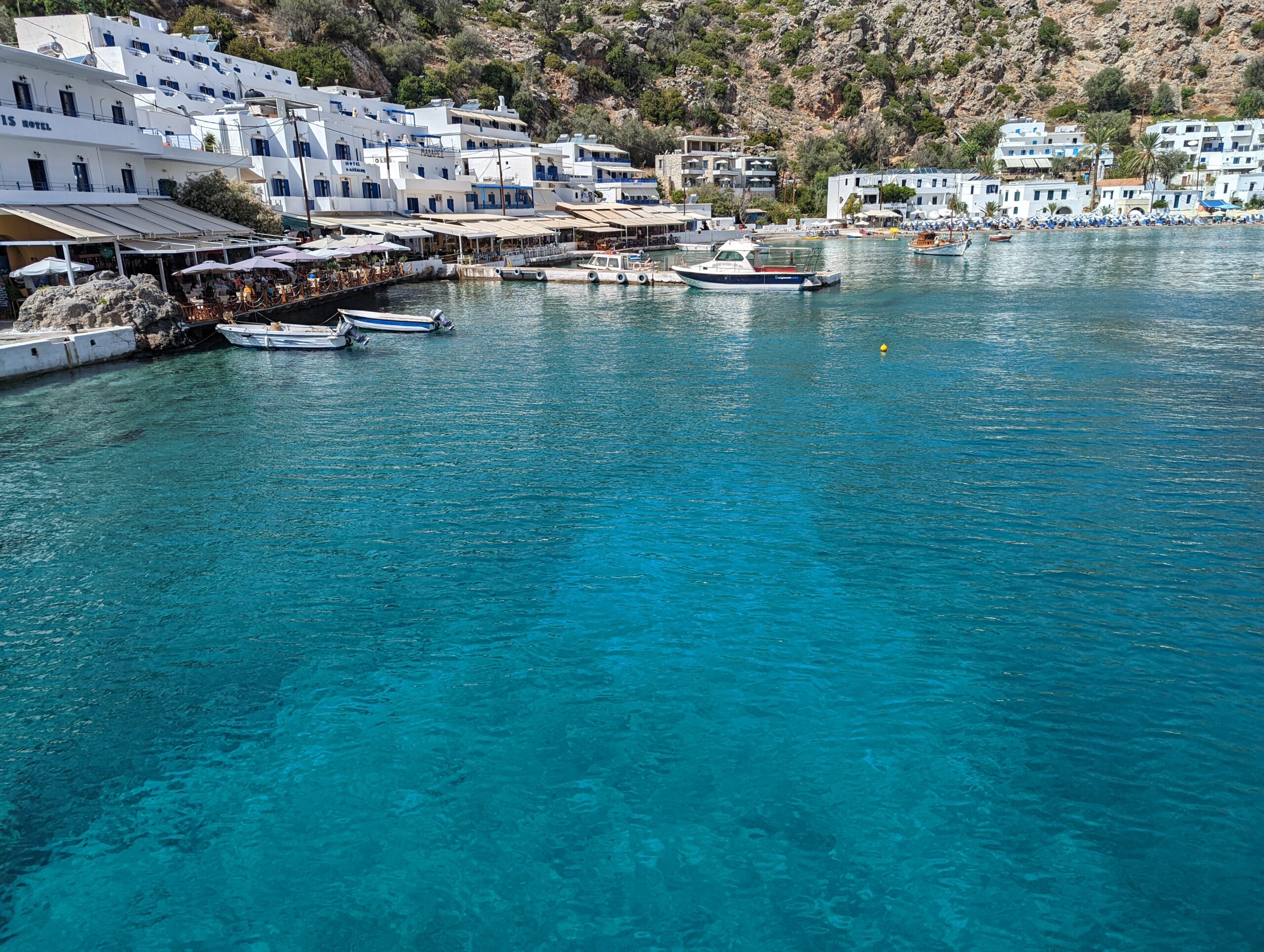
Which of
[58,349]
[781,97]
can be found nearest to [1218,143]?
[781,97]

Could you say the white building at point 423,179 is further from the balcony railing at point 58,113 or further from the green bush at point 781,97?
the green bush at point 781,97

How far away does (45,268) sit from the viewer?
95.3 ft

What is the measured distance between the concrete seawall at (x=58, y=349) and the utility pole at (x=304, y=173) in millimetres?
20750

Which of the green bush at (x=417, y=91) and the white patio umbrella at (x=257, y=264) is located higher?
the green bush at (x=417, y=91)

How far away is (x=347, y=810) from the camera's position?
8.62 metres

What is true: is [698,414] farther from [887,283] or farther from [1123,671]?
[887,283]

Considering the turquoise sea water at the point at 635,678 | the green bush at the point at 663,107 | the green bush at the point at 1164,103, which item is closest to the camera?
the turquoise sea water at the point at 635,678

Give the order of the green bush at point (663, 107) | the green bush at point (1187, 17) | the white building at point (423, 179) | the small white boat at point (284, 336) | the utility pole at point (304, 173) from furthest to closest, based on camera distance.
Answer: the green bush at point (1187, 17) → the green bush at point (663, 107) → the white building at point (423, 179) → the utility pole at point (304, 173) → the small white boat at point (284, 336)

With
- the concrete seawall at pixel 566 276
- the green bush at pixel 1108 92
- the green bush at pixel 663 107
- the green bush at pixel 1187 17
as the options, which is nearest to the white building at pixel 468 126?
the concrete seawall at pixel 566 276

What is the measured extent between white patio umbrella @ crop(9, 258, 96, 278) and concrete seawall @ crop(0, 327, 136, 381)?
2.47 metres

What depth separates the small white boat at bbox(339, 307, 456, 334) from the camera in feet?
121

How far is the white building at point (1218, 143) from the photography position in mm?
120875

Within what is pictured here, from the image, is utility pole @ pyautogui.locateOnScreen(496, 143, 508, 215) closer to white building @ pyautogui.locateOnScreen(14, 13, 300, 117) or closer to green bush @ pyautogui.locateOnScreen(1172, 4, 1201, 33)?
white building @ pyautogui.locateOnScreen(14, 13, 300, 117)

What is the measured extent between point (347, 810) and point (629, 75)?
14119 centimetres
